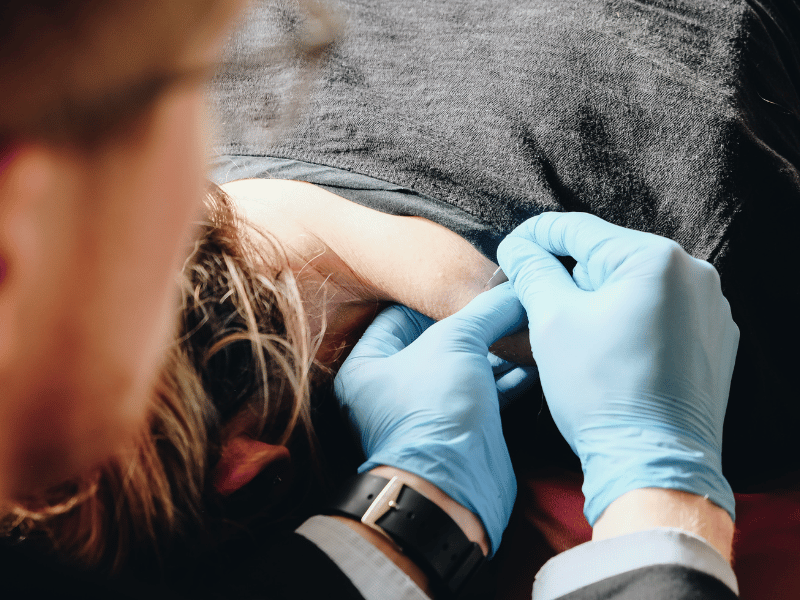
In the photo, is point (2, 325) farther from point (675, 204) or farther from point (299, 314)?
point (675, 204)

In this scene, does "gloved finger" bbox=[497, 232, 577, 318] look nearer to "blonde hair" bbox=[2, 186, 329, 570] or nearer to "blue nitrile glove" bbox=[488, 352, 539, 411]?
"blue nitrile glove" bbox=[488, 352, 539, 411]

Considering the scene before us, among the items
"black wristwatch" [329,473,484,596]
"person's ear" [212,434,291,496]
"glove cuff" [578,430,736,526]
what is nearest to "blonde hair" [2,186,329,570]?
"person's ear" [212,434,291,496]

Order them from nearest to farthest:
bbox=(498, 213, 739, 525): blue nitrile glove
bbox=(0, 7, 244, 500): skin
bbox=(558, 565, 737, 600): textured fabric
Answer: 1. bbox=(0, 7, 244, 500): skin
2. bbox=(558, 565, 737, 600): textured fabric
3. bbox=(498, 213, 739, 525): blue nitrile glove

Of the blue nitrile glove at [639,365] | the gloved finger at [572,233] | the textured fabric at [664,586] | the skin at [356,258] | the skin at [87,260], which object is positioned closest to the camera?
the skin at [87,260]

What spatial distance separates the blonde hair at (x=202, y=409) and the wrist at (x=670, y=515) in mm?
428

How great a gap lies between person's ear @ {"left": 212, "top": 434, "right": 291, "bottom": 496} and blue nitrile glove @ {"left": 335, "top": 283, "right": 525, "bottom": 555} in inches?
4.9

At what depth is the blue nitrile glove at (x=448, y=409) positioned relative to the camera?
2.37ft

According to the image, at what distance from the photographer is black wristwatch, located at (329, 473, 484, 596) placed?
2.10 feet

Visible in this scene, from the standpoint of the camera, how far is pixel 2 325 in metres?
0.32

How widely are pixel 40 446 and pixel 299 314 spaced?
418 mm

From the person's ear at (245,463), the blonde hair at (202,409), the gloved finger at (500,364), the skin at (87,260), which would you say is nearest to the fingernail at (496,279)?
the gloved finger at (500,364)

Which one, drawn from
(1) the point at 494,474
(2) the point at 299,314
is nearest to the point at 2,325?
(2) the point at 299,314

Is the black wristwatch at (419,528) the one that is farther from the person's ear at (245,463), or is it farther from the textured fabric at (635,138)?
the textured fabric at (635,138)

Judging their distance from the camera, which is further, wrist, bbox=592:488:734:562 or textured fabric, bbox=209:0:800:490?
textured fabric, bbox=209:0:800:490
